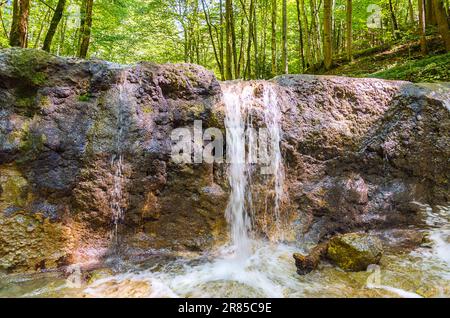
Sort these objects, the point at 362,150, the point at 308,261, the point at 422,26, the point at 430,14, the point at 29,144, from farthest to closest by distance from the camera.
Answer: the point at 430,14, the point at 422,26, the point at 362,150, the point at 29,144, the point at 308,261

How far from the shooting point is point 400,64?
9.30m

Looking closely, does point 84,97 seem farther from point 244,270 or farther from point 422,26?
point 422,26

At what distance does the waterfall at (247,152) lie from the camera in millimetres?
4457

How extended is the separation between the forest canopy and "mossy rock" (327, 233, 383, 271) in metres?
7.13

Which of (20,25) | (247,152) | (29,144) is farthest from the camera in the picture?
→ (20,25)

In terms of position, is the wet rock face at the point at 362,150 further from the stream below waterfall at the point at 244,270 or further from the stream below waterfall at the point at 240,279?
the stream below waterfall at the point at 240,279

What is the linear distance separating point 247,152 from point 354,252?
191 centimetres

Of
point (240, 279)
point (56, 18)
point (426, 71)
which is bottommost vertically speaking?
point (240, 279)

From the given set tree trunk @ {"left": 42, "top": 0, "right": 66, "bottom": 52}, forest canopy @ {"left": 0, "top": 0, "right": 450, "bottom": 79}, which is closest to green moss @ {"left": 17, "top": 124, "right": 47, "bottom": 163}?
tree trunk @ {"left": 42, "top": 0, "right": 66, "bottom": 52}

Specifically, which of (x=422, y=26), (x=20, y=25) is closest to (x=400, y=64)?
(x=422, y=26)

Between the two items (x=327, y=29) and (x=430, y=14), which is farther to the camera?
(x=430, y=14)

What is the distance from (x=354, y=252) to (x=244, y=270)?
4.16 feet

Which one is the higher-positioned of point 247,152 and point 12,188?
point 247,152
